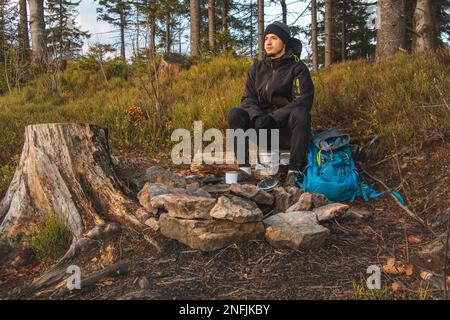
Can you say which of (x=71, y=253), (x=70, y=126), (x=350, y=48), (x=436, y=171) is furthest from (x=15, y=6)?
(x=350, y=48)

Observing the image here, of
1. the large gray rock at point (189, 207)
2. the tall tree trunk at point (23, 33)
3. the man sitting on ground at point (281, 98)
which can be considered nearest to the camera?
the large gray rock at point (189, 207)

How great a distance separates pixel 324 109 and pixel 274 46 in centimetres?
167

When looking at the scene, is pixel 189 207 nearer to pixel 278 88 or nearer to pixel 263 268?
pixel 263 268

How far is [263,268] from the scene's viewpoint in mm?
2553

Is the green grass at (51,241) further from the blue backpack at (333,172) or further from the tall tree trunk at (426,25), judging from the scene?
the tall tree trunk at (426,25)

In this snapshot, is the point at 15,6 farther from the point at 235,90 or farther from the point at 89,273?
the point at 89,273

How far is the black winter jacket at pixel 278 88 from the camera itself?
4227 mm

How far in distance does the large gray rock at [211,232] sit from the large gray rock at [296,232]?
106mm

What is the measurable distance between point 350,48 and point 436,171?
800 inches

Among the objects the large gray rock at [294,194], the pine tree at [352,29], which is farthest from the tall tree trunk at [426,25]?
the pine tree at [352,29]

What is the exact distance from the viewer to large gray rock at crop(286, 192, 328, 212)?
3.33 meters

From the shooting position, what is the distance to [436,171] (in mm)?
3988

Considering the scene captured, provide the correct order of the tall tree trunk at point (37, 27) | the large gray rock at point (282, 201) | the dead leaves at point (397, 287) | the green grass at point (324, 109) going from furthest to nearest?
the tall tree trunk at point (37, 27)
the green grass at point (324, 109)
the large gray rock at point (282, 201)
the dead leaves at point (397, 287)

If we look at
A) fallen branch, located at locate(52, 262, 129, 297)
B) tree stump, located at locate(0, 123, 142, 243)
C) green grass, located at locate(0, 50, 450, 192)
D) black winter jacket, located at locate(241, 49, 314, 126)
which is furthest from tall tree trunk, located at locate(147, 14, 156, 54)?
fallen branch, located at locate(52, 262, 129, 297)
